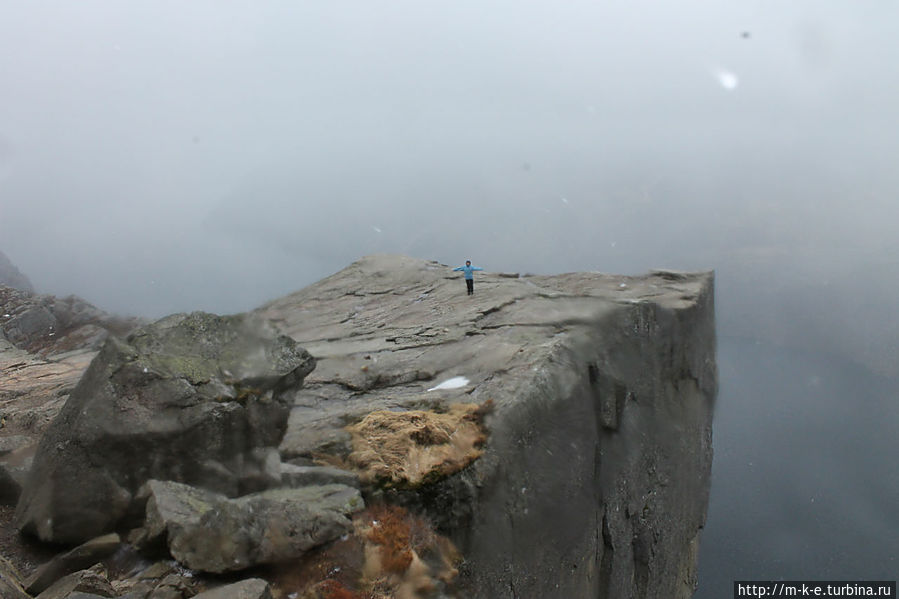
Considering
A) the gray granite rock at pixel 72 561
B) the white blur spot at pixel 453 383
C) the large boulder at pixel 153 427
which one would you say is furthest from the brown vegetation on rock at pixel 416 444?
the gray granite rock at pixel 72 561

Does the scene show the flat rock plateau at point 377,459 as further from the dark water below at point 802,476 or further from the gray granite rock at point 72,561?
the dark water below at point 802,476

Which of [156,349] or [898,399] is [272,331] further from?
[898,399]

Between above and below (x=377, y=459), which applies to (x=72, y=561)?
below

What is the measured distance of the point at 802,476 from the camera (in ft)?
197

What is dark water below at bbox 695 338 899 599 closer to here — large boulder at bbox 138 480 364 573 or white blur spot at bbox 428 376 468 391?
white blur spot at bbox 428 376 468 391

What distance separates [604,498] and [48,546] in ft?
30.9

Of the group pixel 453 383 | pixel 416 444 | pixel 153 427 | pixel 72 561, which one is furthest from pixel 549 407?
pixel 72 561

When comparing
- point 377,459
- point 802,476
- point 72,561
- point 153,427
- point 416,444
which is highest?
point 153,427

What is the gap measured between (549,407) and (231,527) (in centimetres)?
565

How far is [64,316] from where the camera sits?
4075 cm

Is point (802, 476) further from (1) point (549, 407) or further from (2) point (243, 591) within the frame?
(2) point (243, 591)

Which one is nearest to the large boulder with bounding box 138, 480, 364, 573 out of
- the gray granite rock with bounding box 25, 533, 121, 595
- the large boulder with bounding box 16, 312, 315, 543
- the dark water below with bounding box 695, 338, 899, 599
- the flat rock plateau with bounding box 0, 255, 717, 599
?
the flat rock plateau with bounding box 0, 255, 717, 599

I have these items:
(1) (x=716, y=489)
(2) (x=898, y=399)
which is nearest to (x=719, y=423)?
(1) (x=716, y=489)

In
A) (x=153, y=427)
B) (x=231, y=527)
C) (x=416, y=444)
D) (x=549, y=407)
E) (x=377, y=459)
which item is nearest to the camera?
(x=231, y=527)
